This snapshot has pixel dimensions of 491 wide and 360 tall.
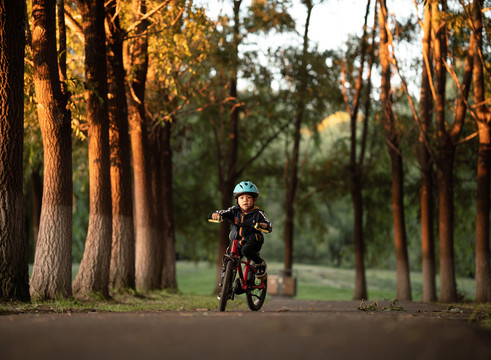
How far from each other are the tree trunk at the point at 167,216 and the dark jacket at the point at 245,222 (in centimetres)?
1334

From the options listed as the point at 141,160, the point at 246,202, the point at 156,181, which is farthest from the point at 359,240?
the point at 246,202

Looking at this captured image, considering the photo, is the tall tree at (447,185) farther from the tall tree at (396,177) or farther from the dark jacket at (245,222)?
the dark jacket at (245,222)

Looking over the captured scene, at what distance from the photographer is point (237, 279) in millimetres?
10852

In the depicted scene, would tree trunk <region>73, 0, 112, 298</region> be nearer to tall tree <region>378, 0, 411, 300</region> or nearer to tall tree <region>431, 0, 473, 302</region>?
tall tree <region>431, 0, 473, 302</region>

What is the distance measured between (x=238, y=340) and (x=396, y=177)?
64.8ft

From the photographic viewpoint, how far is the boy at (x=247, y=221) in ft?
35.2

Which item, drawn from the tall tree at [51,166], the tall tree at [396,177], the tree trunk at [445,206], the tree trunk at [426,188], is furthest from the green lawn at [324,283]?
the tall tree at [51,166]

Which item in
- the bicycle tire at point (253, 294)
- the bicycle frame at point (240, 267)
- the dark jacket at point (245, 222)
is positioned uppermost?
the dark jacket at point (245, 222)

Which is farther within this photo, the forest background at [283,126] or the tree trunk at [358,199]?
the tree trunk at [358,199]

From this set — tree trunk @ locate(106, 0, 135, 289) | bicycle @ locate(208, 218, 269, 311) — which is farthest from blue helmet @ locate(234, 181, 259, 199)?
tree trunk @ locate(106, 0, 135, 289)

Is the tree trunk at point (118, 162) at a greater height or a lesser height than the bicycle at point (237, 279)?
greater

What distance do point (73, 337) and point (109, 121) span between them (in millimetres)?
10137

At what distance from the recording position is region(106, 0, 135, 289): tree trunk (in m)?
15.6

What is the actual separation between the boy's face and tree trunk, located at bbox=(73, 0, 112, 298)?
4279 millimetres
